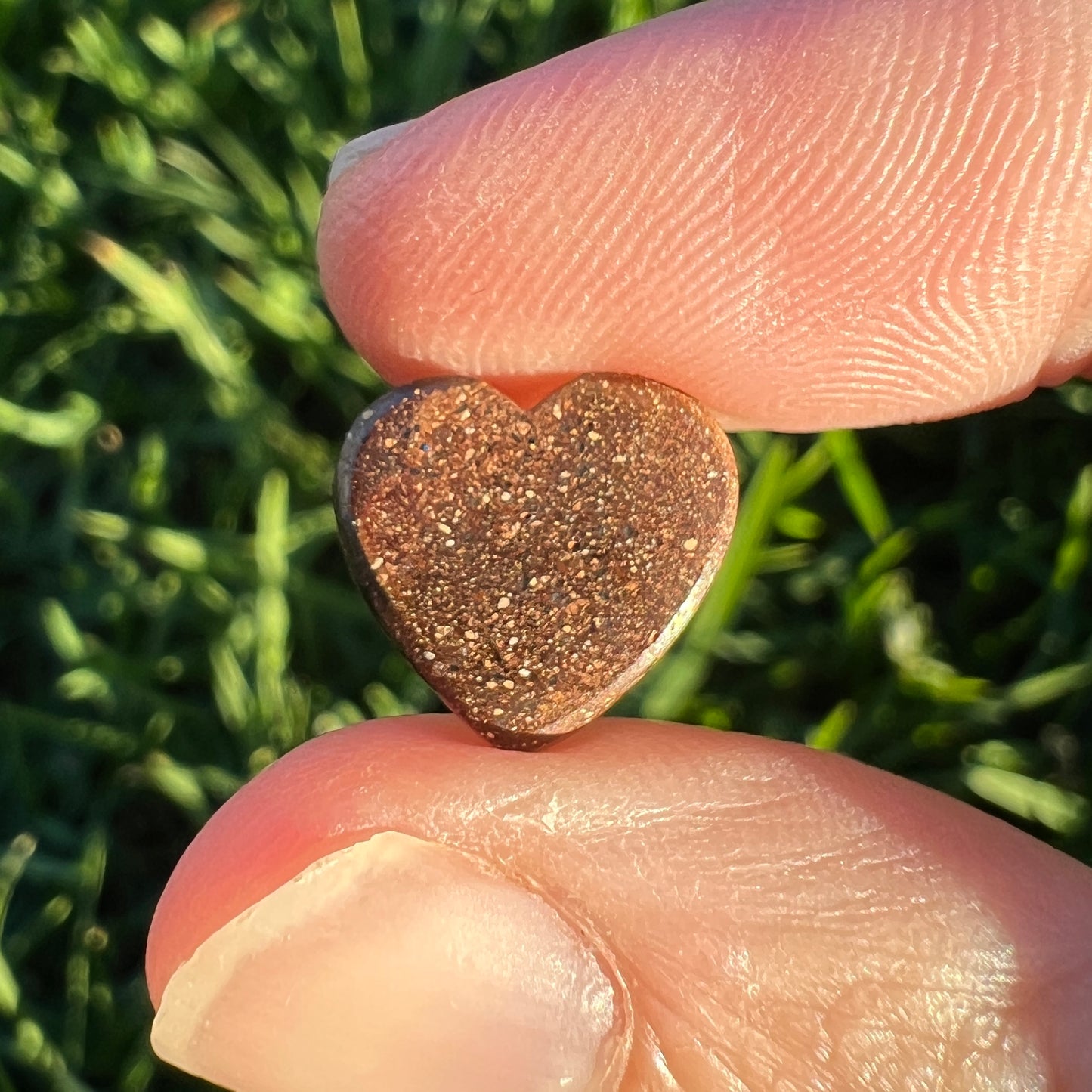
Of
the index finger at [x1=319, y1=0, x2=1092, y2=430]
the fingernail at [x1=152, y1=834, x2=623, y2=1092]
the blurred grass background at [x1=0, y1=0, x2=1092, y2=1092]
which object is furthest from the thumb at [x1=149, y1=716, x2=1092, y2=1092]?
the index finger at [x1=319, y1=0, x2=1092, y2=430]

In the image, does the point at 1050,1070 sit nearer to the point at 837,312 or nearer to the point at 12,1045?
the point at 837,312

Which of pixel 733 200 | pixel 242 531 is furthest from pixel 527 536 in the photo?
pixel 242 531

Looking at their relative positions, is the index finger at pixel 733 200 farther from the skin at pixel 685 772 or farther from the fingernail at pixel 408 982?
the fingernail at pixel 408 982

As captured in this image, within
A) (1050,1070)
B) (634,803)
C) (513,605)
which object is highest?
(513,605)

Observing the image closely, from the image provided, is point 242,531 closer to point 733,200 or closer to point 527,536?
point 527,536

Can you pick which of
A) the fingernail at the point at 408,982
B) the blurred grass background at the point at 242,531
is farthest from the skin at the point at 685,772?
the blurred grass background at the point at 242,531

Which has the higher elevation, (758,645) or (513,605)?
(513,605)

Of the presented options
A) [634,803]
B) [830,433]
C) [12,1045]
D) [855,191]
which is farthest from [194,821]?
[855,191]

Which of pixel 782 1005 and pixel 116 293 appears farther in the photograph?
pixel 116 293

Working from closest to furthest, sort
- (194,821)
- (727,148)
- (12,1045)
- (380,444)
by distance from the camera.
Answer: (380,444), (727,148), (12,1045), (194,821)
